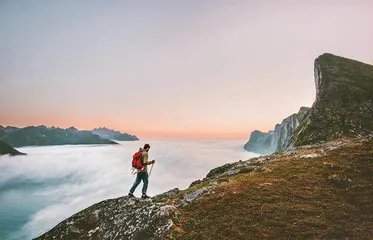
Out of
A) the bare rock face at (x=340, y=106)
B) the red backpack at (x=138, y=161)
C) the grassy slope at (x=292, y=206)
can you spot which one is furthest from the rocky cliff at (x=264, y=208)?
the bare rock face at (x=340, y=106)

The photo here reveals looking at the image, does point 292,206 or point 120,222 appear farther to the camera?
point 120,222

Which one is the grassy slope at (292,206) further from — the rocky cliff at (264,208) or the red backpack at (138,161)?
the red backpack at (138,161)

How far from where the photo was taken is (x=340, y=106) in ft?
216

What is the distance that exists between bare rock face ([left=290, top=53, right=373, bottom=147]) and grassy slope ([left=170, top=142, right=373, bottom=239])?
24.6 metres

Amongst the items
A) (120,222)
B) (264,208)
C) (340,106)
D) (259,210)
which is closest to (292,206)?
(264,208)

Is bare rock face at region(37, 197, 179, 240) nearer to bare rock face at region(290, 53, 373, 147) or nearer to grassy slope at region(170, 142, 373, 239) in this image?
grassy slope at region(170, 142, 373, 239)

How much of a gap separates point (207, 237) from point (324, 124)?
163 feet

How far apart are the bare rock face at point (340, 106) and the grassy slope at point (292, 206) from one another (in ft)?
80.8

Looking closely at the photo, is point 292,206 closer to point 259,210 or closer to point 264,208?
point 264,208

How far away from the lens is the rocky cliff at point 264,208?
69.5 ft

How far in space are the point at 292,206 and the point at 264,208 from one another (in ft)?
7.60

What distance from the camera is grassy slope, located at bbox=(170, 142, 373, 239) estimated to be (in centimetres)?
2067

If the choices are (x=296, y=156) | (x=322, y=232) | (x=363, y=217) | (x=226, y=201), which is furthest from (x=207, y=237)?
(x=296, y=156)

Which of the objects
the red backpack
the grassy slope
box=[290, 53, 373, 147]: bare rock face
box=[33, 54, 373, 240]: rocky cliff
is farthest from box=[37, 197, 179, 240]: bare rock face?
box=[290, 53, 373, 147]: bare rock face
